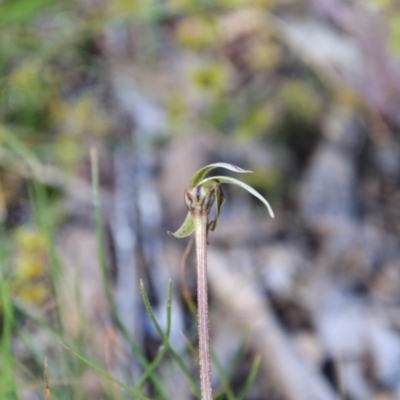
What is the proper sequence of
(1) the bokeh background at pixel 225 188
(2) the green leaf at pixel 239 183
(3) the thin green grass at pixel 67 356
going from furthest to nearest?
(1) the bokeh background at pixel 225 188, (3) the thin green grass at pixel 67 356, (2) the green leaf at pixel 239 183

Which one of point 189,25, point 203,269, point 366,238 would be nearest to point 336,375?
point 366,238

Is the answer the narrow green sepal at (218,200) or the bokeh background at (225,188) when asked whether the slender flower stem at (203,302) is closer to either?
the narrow green sepal at (218,200)

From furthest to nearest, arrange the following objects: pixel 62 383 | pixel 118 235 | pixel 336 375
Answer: pixel 118 235 → pixel 336 375 → pixel 62 383

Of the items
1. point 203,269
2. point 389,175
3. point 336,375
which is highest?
point 203,269

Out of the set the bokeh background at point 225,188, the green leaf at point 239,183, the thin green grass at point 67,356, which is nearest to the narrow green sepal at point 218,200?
the green leaf at point 239,183

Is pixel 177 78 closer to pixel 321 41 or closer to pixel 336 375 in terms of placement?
pixel 321 41
